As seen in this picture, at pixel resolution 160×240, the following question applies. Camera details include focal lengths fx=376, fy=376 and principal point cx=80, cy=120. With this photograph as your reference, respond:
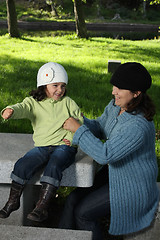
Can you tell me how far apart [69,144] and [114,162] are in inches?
19.2

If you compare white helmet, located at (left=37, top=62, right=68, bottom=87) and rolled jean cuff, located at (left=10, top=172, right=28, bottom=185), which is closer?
rolled jean cuff, located at (left=10, top=172, right=28, bottom=185)

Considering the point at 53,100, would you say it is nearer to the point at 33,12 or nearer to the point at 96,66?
the point at 96,66

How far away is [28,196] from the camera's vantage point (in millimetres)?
3594

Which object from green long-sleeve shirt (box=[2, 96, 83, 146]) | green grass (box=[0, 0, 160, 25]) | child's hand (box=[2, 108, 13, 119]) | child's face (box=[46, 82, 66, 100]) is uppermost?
child's face (box=[46, 82, 66, 100])

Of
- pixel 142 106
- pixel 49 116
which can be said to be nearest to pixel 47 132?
pixel 49 116

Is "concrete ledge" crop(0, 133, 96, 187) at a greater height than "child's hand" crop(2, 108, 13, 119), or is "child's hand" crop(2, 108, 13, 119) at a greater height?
"child's hand" crop(2, 108, 13, 119)

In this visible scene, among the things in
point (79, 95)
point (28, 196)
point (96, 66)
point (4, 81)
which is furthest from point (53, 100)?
point (96, 66)

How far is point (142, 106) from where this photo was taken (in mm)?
2924

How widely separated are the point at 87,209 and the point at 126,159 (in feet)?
1.69

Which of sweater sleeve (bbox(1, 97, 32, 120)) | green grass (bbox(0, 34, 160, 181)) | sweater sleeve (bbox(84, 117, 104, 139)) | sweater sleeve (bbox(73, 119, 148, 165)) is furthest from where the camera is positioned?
green grass (bbox(0, 34, 160, 181))

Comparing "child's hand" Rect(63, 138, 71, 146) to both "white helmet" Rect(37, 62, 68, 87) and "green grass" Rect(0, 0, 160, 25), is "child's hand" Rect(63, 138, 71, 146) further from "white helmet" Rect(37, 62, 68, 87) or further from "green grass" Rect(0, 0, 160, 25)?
"green grass" Rect(0, 0, 160, 25)

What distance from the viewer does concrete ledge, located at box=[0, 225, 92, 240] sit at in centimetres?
263

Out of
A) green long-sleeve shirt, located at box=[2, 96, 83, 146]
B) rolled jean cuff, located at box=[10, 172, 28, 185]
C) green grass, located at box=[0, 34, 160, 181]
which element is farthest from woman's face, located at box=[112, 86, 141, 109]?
green grass, located at box=[0, 34, 160, 181]

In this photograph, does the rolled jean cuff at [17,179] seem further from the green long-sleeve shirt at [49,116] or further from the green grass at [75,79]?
the green grass at [75,79]
